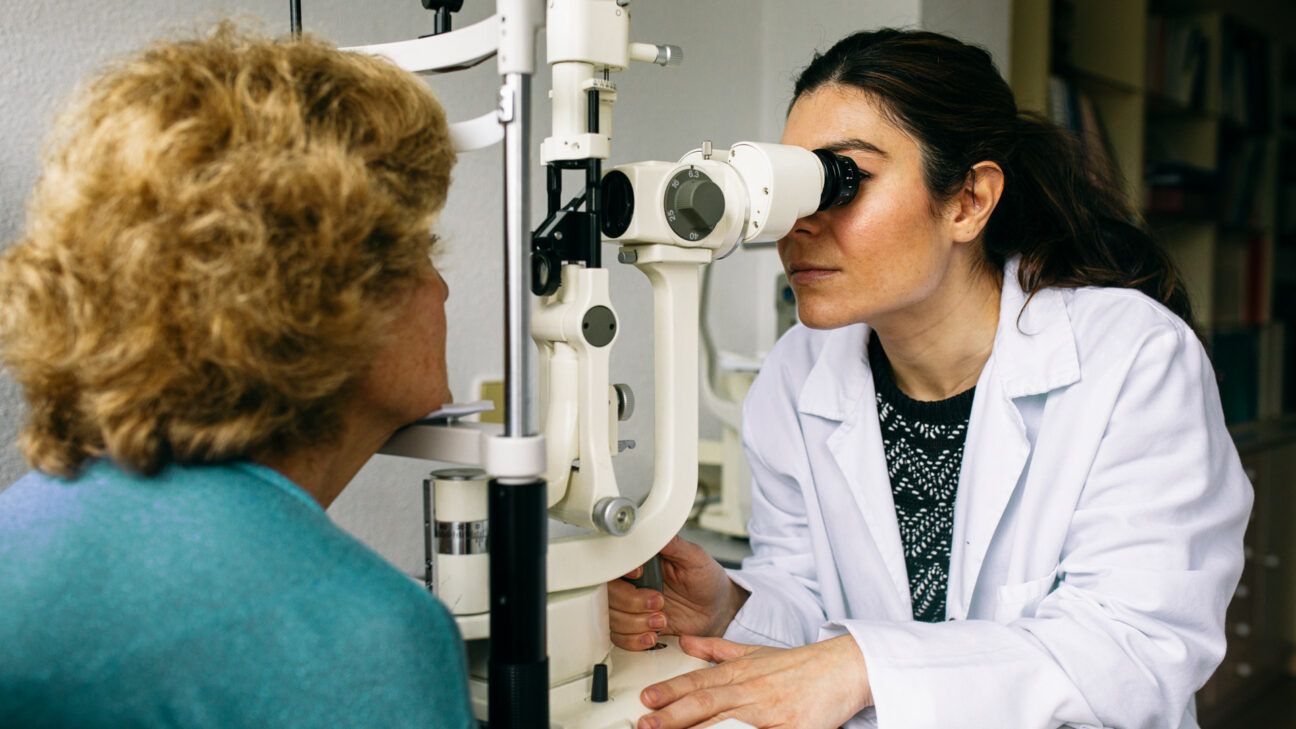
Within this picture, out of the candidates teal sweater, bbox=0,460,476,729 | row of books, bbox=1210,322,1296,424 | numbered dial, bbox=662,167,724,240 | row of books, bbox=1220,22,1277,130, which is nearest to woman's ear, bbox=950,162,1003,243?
numbered dial, bbox=662,167,724,240

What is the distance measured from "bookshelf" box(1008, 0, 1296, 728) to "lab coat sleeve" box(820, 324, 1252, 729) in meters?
1.40

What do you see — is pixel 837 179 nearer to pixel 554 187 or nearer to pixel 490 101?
pixel 554 187

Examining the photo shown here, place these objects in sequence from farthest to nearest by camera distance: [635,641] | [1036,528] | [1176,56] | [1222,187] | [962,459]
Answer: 1. [1222,187]
2. [1176,56]
3. [962,459]
4. [1036,528]
5. [635,641]

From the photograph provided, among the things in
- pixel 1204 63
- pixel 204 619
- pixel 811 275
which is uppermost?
pixel 1204 63

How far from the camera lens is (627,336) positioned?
1949 millimetres

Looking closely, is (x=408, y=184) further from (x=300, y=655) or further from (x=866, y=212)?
(x=866, y=212)

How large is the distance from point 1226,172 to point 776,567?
2.78 meters

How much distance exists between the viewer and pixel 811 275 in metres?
1.29

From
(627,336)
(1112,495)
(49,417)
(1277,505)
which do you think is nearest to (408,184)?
(49,417)

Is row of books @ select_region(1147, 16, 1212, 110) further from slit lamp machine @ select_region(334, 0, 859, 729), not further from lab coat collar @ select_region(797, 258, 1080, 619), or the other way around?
slit lamp machine @ select_region(334, 0, 859, 729)

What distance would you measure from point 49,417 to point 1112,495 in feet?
3.33

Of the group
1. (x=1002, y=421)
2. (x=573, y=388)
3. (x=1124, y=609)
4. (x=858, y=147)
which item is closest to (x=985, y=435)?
(x=1002, y=421)

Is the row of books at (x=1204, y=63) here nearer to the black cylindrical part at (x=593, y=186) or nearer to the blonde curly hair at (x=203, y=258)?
the black cylindrical part at (x=593, y=186)

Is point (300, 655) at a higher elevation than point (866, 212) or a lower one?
lower
